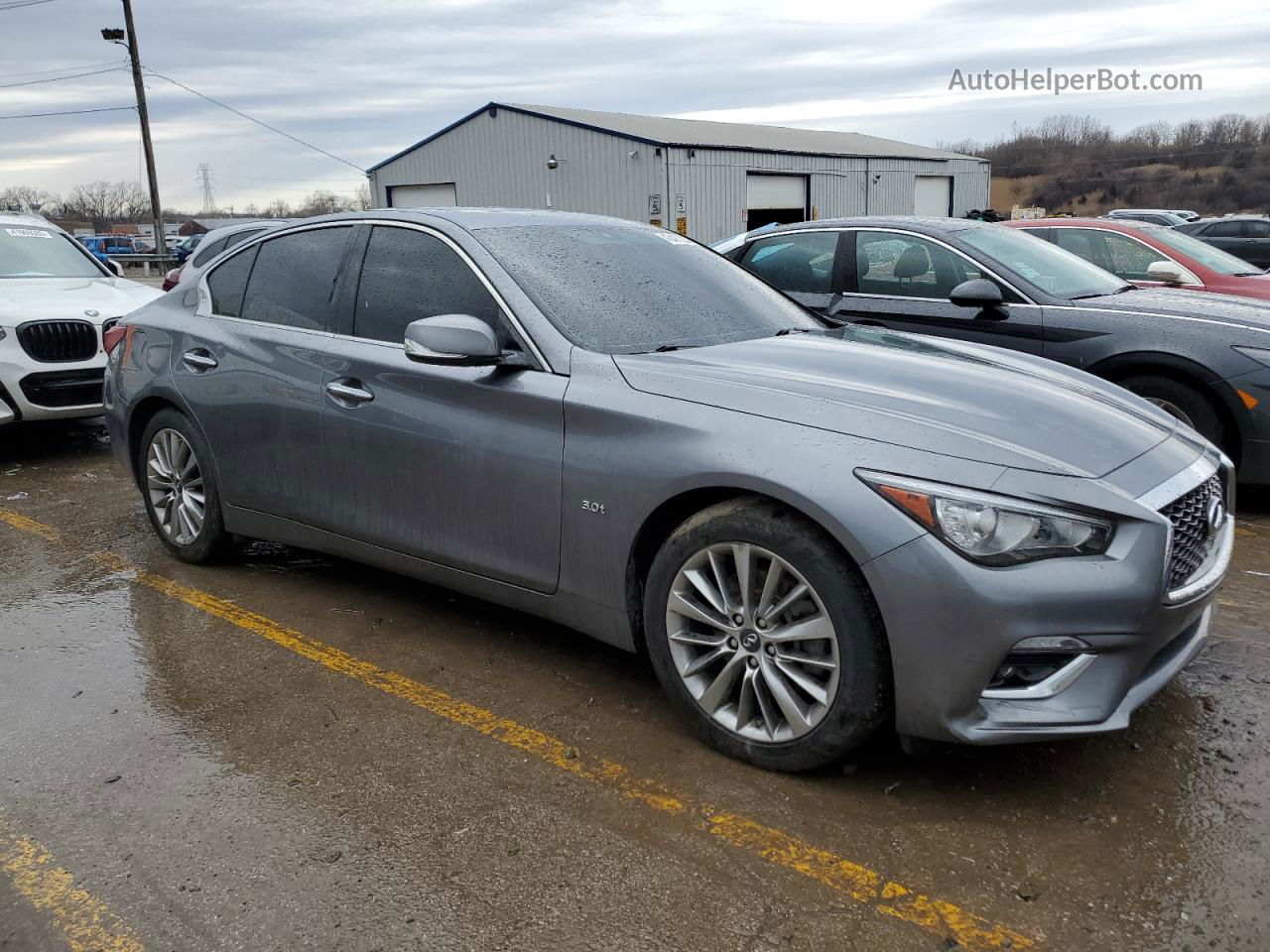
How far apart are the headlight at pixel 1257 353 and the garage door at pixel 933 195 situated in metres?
32.8

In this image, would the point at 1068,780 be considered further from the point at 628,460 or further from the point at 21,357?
the point at 21,357

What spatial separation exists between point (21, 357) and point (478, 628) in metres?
5.08

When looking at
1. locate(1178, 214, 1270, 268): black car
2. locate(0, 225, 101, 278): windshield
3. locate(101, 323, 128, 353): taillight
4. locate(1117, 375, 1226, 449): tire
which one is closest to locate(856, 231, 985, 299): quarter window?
locate(1117, 375, 1226, 449): tire

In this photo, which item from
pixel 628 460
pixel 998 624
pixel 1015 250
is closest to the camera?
pixel 998 624

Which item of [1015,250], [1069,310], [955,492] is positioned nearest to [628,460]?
[955,492]

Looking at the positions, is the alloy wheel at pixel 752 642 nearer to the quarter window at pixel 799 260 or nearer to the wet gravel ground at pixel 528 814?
the wet gravel ground at pixel 528 814

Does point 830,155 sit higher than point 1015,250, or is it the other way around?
point 830,155

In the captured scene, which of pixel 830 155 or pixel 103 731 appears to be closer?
pixel 103 731

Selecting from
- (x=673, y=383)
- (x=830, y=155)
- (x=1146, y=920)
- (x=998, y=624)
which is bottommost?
(x=1146, y=920)

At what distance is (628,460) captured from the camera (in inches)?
124

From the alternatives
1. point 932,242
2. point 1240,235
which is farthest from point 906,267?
point 1240,235

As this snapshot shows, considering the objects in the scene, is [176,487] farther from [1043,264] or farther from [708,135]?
[708,135]

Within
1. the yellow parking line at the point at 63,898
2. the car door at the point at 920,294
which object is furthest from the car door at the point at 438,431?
the car door at the point at 920,294

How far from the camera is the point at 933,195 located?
38062 millimetres
